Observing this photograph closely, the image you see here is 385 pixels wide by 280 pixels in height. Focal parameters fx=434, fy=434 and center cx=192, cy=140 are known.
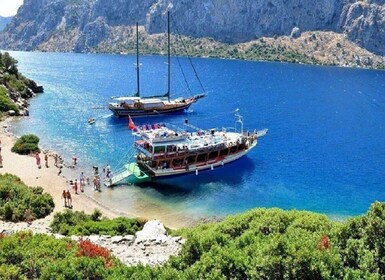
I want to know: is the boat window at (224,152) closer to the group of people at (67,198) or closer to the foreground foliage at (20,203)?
the group of people at (67,198)

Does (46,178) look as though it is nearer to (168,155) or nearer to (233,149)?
(168,155)

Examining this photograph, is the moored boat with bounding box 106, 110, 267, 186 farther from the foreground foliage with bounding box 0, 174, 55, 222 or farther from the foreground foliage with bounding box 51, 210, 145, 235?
the foreground foliage with bounding box 51, 210, 145, 235

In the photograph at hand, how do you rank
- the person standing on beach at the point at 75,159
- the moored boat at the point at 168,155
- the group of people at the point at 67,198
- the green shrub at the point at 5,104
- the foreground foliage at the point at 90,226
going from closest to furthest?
1. the foreground foliage at the point at 90,226
2. the group of people at the point at 67,198
3. the moored boat at the point at 168,155
4. the person standing on beach at the point at 75,159
5. the green shrub at the point at 5,104

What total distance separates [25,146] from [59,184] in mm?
13065

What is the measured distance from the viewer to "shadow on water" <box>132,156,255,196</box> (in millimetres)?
47562

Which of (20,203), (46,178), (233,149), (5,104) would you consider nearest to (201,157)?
(233,149)

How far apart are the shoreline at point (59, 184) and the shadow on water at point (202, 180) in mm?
5495

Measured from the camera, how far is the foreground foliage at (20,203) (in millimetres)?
31875

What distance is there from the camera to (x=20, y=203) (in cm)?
3388

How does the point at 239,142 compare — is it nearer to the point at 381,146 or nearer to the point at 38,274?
the point at 381,146

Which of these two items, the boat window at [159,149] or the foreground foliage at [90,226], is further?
the boat window at [159,149]

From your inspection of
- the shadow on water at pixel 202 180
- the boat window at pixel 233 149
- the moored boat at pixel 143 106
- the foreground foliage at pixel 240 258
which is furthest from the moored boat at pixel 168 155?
the moored boat at pixel 143 106

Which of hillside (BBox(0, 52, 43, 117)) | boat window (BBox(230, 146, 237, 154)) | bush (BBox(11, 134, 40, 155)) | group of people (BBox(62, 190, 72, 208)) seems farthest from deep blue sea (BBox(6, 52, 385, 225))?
group of people (BBox(62, 190, 72, 208))

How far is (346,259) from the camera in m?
16.6
